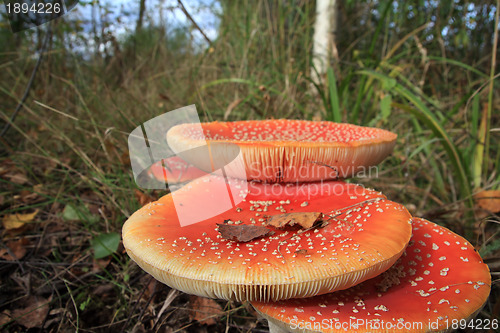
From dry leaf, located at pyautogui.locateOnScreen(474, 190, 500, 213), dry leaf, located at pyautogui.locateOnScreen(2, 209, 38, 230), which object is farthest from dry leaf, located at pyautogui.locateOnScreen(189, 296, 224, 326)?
dry leaf, located at pyautogui.locateOnScreen(474, 190, 500, 213)

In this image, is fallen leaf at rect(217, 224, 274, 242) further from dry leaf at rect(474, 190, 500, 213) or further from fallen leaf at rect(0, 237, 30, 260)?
dry leaf at rect(474, 190, 500, 213)

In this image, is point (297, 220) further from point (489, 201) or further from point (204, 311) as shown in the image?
point (489, 201)

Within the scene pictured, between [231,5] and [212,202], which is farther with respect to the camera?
[231,5]

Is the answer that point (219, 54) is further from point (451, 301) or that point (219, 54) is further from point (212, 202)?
point (451, 301)

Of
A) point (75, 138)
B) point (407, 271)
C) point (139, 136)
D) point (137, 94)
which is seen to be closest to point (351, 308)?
point (407, 271)

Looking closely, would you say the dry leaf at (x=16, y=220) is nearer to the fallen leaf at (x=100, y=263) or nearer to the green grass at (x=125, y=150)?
the green grass at (x=125, y=150)
